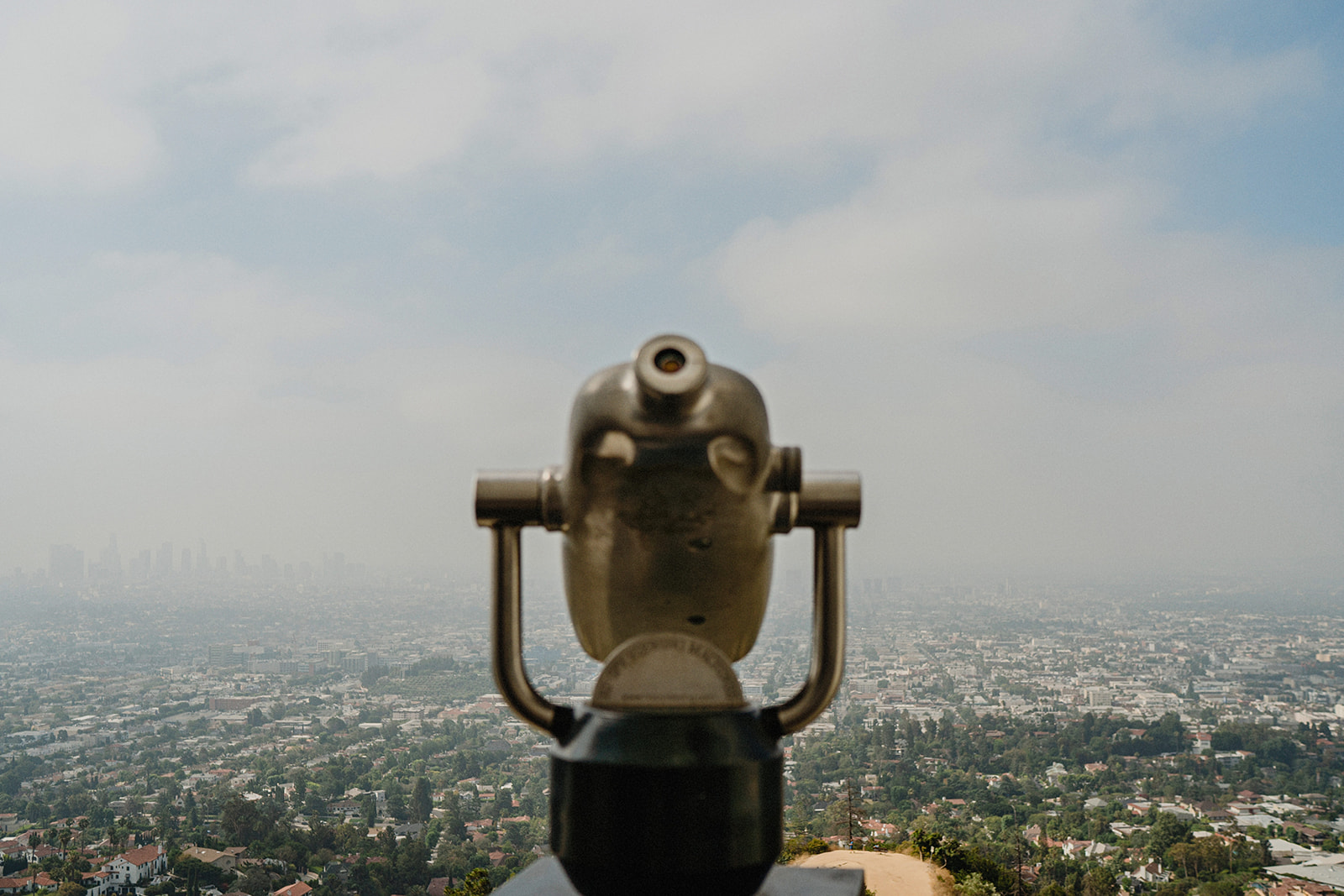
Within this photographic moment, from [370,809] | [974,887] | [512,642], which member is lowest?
[370,809]

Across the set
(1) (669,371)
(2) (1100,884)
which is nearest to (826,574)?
(1) (669,371)

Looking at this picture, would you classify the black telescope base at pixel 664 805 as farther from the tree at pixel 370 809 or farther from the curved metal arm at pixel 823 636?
the tree at pixel 370 809

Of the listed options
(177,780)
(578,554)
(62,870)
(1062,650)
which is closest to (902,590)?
(1062,650)

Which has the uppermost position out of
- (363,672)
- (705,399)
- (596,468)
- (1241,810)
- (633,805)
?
(705,399)

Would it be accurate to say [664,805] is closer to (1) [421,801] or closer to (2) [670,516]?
(2) [670,516]

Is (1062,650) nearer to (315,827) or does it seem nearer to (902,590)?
(902,590)

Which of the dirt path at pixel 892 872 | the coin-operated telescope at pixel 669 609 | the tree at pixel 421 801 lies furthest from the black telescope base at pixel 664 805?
the tree at pixel 421 801
